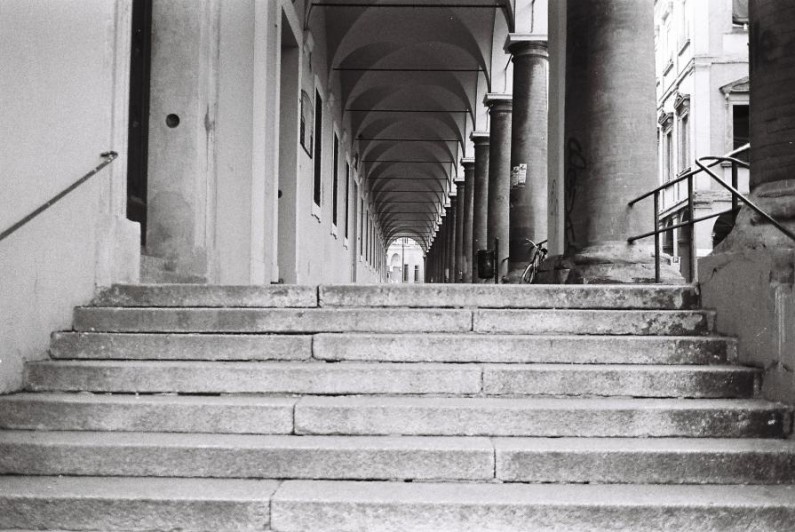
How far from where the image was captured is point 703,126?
20281 millimetres

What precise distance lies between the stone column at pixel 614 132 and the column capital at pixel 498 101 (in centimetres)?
886

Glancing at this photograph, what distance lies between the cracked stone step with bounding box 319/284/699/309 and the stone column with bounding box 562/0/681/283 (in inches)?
75.0

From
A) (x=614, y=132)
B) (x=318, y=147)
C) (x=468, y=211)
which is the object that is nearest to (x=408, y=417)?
(x=614, y=132)

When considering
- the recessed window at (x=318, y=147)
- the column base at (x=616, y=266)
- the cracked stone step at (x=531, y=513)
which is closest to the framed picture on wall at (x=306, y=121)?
the recessed window at (x=318, y=147)

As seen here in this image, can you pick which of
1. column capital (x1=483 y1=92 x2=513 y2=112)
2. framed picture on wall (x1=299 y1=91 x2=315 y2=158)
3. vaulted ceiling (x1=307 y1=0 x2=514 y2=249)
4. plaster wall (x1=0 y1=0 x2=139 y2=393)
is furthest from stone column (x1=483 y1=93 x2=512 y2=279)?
plaster wall (x1=0 y1=0 x2=139 y2=393)

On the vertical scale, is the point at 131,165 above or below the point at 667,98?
below

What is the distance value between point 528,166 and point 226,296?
7532 millimetres

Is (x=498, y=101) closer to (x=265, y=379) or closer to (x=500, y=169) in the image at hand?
(x=500, y=169)

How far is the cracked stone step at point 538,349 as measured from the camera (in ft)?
11.7

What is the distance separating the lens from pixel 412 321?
3.84 metres

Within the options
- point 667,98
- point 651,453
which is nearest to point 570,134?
point 651,453

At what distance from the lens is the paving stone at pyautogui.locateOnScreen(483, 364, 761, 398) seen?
3318mm

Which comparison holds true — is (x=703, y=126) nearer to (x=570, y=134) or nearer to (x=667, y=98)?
(x=667, y=98)

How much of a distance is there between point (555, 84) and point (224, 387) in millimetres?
5633
